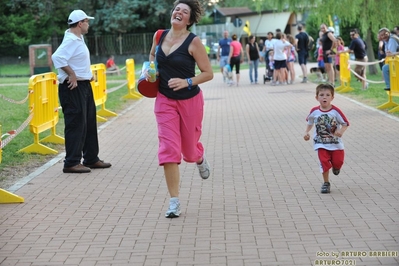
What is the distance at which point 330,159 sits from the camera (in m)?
8.83

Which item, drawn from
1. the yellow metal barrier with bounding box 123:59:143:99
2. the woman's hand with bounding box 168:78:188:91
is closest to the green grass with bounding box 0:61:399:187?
the yellow metal barrier with bounding box 123:59:143:99

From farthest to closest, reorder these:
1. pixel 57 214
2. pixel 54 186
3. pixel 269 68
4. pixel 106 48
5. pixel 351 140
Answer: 1. pixel 106 48
2. pixel 269 68
3. pixel 351 140
4. pixel 54 186
5. pixel 57 214

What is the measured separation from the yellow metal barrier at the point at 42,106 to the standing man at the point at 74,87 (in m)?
1.19

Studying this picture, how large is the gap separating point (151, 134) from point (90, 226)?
760cm

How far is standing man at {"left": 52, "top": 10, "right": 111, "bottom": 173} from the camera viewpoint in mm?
10492

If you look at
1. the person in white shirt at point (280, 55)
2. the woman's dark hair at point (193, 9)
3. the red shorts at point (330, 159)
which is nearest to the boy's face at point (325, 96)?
the red shorts at point (330, 159)

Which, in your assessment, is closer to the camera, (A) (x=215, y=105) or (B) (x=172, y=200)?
(B) (x=172, y=200)

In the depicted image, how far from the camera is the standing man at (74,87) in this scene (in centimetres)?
1049

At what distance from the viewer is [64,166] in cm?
1055

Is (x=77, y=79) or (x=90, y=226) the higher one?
→ (x=77, y=79)

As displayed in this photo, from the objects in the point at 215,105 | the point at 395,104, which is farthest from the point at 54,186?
the point at 215,105

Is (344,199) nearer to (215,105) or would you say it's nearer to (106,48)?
(215,105)

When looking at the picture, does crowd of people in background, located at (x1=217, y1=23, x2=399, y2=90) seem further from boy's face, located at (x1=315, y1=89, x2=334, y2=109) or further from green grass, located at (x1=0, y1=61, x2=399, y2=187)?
boy's face, located at (x1=315, y1=89, x2=334, y2=109)

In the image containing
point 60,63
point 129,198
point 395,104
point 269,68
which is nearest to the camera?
point 129,198
